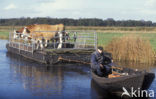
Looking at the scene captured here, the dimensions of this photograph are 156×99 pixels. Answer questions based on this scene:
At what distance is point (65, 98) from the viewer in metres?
12.2

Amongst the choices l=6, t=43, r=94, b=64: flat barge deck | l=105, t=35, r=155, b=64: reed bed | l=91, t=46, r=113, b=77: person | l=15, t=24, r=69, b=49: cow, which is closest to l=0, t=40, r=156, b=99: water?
l=6, t=43, r=94, b=64: flat barge deck

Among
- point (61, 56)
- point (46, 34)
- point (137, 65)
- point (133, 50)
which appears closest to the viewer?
point (61, 56)

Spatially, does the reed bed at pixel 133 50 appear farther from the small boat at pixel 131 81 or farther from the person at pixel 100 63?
the small boat at pixel 131 81

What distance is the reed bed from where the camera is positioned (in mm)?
22875

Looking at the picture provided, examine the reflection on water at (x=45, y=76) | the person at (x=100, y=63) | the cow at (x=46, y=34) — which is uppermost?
the cow at (x=46, y=34)

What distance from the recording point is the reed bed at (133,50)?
2288 centimetres

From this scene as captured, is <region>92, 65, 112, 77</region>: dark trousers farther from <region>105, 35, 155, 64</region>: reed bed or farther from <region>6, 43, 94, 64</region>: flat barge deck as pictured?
<region>105, 35, 155, 64</region>: reed bed

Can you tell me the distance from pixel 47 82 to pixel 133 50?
9617mm

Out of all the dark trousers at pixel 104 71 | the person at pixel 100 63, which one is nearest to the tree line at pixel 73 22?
the person at pixel 100 63

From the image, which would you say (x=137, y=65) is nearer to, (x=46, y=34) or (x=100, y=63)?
(x=46, y=34)

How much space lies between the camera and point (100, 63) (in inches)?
542

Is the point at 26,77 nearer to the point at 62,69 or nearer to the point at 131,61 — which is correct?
the point at 62,69

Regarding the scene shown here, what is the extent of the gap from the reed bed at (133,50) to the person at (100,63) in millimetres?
9042

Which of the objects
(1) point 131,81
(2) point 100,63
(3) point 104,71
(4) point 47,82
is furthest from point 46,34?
(1) point 131,81
